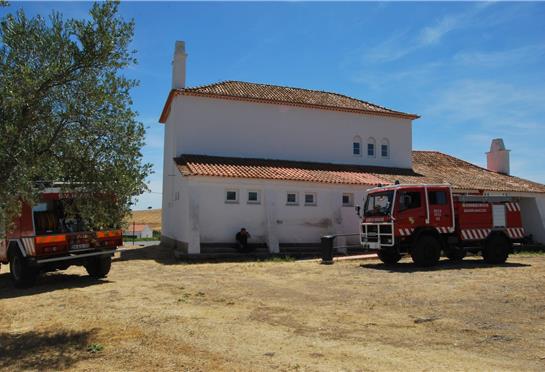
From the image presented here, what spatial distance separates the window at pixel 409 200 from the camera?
16.9m

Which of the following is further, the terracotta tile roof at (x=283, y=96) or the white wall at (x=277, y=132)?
the terracotta tile roof at (x=283, y=96)

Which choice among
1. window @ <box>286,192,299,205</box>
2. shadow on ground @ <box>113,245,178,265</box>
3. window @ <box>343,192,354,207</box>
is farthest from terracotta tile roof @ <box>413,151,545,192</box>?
shadow on ground @ <box>113,245,178,265</box>

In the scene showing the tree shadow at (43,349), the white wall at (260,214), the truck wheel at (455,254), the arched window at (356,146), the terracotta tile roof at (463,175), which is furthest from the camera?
the terracotta tile roof at (463,175)

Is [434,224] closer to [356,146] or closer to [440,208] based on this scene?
[440,208]

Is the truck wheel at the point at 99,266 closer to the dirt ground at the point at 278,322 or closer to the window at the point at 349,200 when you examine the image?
the dirt ground at the point at 278,322

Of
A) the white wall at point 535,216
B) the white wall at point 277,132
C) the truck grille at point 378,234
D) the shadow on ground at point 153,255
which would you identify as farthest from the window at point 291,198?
the white wall at point 535,216

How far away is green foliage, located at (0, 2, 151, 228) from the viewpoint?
26.7ft

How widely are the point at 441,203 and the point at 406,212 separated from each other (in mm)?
1537

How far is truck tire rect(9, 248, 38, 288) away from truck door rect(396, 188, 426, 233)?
11.6 m

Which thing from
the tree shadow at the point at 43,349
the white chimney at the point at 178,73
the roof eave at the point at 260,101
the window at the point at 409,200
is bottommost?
the tree shadow at the point at 43,349

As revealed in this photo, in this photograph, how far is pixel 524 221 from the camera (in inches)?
1189

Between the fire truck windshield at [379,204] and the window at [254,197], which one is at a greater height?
the window at [254,197]

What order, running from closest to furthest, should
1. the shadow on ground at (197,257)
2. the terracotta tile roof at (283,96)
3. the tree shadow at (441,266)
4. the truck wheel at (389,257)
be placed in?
the tree shadow at (441,266) → the truck wheel at (389,257) → the shadow on ground at (197,257) → the terracotta tile roof at (283,96)

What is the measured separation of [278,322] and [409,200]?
945 centimetres
